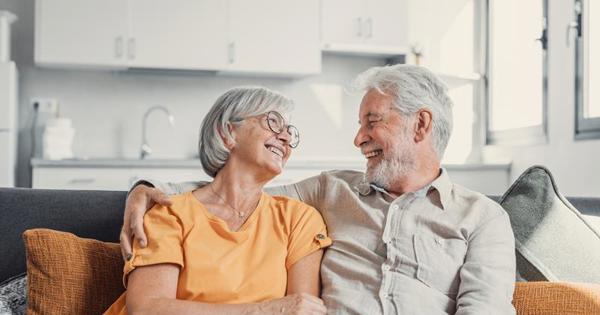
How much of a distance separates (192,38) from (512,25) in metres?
2.31

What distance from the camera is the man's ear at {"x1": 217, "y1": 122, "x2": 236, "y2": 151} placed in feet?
6.25

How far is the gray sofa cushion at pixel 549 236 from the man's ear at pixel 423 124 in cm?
30

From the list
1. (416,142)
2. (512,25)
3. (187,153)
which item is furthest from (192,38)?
(416,142)

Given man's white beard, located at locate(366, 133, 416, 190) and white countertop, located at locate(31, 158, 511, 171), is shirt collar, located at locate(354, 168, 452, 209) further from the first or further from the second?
white countertop, located at locate(31, 158, 511, 171)

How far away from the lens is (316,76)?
5160mm

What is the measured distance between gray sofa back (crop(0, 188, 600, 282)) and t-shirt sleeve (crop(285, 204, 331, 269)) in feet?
1.68

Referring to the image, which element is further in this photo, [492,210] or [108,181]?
[108,181]

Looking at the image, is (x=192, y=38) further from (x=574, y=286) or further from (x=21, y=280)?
(x=574, y=286)

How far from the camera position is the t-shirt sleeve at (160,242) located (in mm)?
1636

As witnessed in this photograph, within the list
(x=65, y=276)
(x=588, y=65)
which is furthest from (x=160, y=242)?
(x=588, y=65)

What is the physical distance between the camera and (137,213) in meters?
1.72

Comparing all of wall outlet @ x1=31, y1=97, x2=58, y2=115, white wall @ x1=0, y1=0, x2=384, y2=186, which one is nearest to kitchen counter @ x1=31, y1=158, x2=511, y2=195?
white wall @ x1=0, y1=0, x2=384, y2=186

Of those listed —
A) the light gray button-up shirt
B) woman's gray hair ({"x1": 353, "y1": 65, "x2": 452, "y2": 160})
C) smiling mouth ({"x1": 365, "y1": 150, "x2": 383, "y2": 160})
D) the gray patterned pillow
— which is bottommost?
the gray patterned pillow

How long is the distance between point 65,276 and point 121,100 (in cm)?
318
